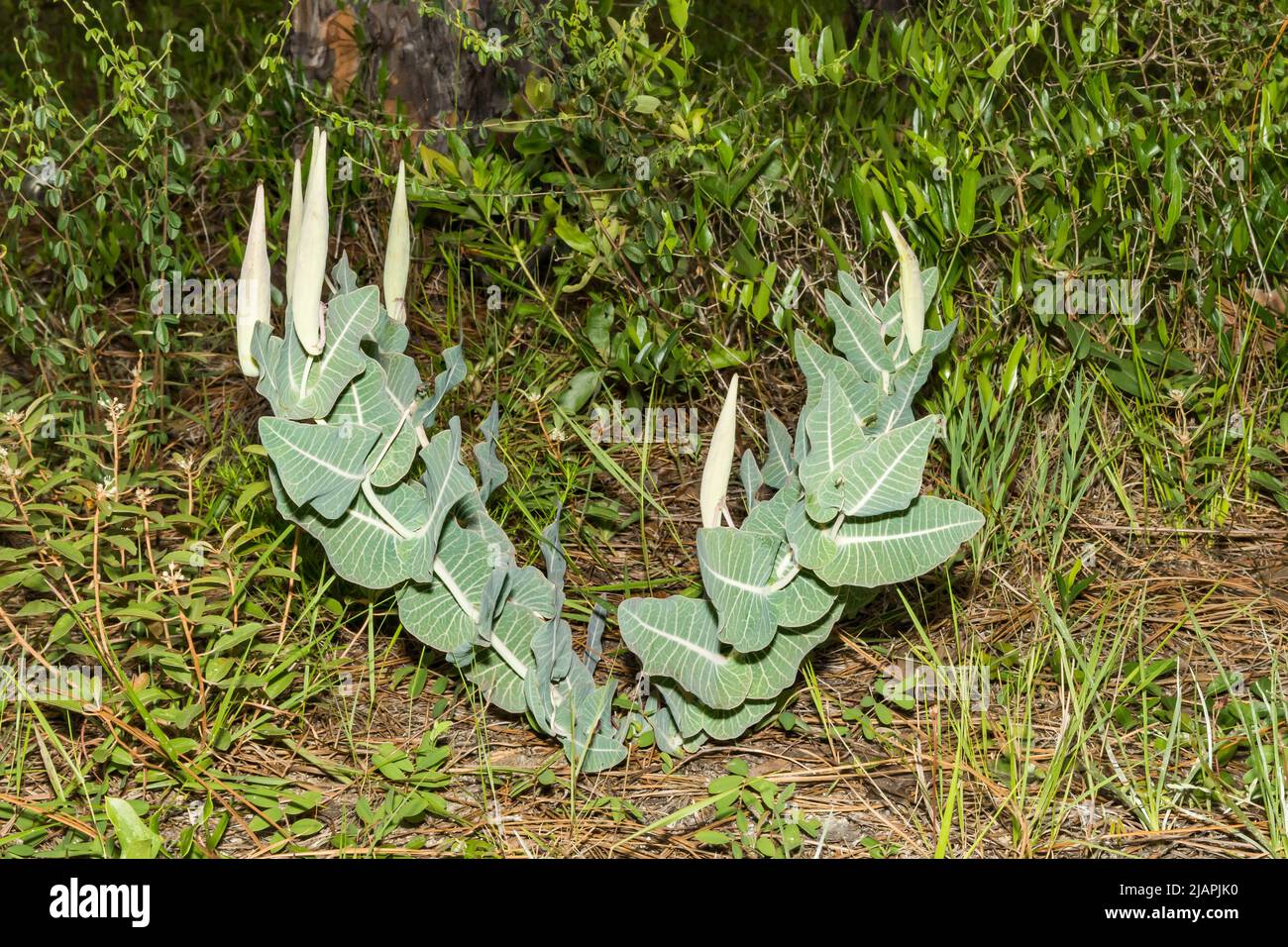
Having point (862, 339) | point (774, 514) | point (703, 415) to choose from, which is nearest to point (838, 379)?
point (862, 339)

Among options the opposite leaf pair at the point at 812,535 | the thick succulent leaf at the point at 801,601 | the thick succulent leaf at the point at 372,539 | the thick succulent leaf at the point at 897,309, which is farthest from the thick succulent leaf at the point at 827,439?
the thick succulent leaf at the point at 372,539

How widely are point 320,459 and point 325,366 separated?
0.12 metres

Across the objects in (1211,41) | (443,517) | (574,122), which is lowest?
(443,517)

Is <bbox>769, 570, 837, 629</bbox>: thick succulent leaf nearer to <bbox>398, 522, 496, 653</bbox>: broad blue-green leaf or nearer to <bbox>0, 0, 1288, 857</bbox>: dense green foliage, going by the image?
<bbox>0, 0, 1288, 857</bbox>: dense green foliage

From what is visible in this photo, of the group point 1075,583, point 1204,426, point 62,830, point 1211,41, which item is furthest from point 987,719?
point 1211,41

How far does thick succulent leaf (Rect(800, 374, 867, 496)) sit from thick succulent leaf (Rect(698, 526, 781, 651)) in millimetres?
101

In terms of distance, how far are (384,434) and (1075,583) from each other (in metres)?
1.07

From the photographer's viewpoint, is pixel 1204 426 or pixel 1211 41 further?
pixel 1211 41

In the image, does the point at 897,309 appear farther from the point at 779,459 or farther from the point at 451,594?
the point at 451,594

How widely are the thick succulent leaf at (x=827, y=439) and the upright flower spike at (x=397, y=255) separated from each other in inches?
21.5

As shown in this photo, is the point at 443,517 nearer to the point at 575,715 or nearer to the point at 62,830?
the point at 575,715

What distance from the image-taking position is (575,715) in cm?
151

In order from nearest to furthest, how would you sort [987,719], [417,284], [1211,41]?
[987,719] < [1211,41] < [417,284]

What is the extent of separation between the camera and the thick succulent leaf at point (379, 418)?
144 centimetres
